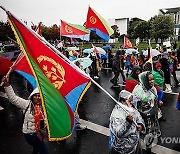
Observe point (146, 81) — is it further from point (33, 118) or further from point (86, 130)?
point (86, 130)

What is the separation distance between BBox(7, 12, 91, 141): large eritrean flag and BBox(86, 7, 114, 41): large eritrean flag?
632cm

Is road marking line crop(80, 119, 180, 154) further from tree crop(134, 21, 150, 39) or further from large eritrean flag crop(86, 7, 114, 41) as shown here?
tree crop(134, 21, 150, 39)

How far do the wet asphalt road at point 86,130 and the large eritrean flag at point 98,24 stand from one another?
2496 millimetres

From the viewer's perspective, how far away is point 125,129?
3111 millimetres

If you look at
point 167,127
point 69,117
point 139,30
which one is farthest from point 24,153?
point 139,30

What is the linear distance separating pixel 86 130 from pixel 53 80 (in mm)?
2706

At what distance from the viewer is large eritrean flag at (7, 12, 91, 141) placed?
114 inches

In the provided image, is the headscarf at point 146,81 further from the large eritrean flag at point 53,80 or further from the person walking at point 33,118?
the person walking at point 33,118

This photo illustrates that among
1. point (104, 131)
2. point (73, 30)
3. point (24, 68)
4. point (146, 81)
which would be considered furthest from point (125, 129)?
point (73, 30)

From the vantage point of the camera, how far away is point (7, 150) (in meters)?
5.07

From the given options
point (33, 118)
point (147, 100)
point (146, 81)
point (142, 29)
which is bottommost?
point (33, 118)

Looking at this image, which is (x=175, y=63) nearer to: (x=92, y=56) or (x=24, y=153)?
(x=92, y=56)

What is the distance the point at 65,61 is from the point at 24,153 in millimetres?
2532

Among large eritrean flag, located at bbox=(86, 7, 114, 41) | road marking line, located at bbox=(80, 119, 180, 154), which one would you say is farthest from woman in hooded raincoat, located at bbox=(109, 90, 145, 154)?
large eritrean flag, located at bbox=(86, 7, 114, 41)
